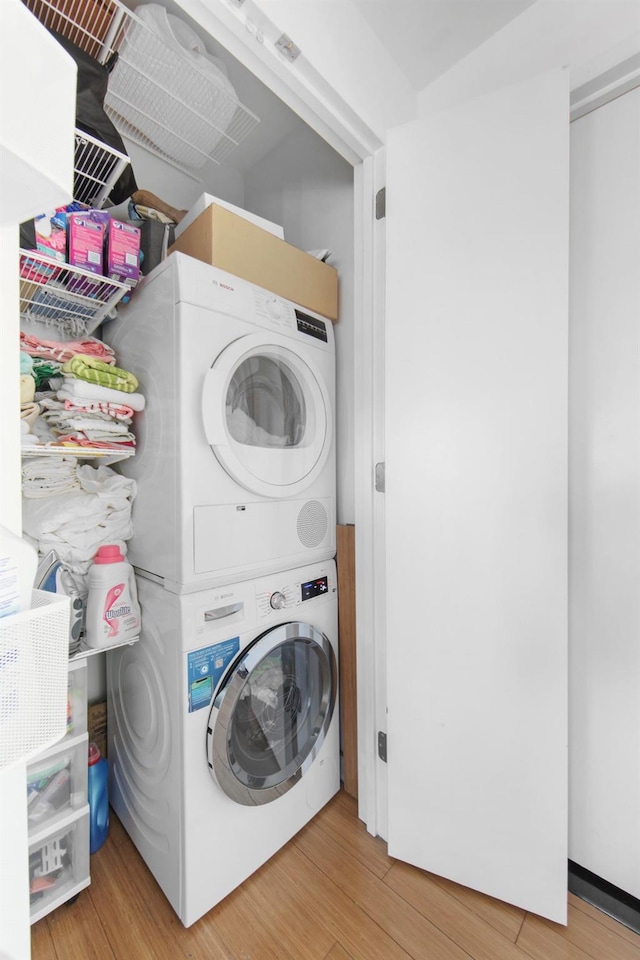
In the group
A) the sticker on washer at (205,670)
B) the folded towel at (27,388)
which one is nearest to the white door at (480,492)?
the sticker on washer at (205,670)

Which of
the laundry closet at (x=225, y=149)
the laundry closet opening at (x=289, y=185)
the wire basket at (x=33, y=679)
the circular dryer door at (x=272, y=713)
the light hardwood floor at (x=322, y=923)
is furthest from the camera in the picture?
the laundry closet opening at (x=289, y=185)

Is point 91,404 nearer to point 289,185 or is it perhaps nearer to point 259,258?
point 259,258

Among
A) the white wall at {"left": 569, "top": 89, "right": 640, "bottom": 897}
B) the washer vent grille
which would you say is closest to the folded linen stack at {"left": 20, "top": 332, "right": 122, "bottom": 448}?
the washer vent grille

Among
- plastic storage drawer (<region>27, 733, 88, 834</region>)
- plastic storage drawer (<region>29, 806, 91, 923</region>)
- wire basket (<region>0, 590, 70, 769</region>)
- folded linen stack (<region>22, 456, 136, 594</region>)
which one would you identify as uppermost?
folded linen stack (<region>22, 456, 136, 594</region>)

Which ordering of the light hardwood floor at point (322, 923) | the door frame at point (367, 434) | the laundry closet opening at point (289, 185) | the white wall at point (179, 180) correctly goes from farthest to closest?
the white wall at point (179, 180) < the laundry closet opening at point (289, 185) < the door frame at point (367, 434) < the light hardwood floor at point (322, 923)

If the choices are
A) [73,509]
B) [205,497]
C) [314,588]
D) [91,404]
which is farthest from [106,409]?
[314,588]

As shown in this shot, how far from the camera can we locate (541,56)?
50.7 inches

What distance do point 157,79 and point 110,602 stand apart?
1.71 metres

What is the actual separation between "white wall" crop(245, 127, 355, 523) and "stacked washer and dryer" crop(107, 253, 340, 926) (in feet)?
0.40

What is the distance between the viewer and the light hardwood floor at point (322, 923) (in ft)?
3.57

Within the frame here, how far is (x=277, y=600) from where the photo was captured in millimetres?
1361

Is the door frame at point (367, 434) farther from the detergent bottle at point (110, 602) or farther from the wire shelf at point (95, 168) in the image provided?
the detergent bottle at point (110, 602)

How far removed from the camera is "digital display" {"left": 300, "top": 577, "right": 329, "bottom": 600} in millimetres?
1473

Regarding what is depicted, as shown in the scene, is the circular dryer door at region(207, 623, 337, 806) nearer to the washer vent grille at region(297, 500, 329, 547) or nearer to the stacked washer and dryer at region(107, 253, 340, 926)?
the stacked washer and dryer at region(107, 253, 340, 926)
